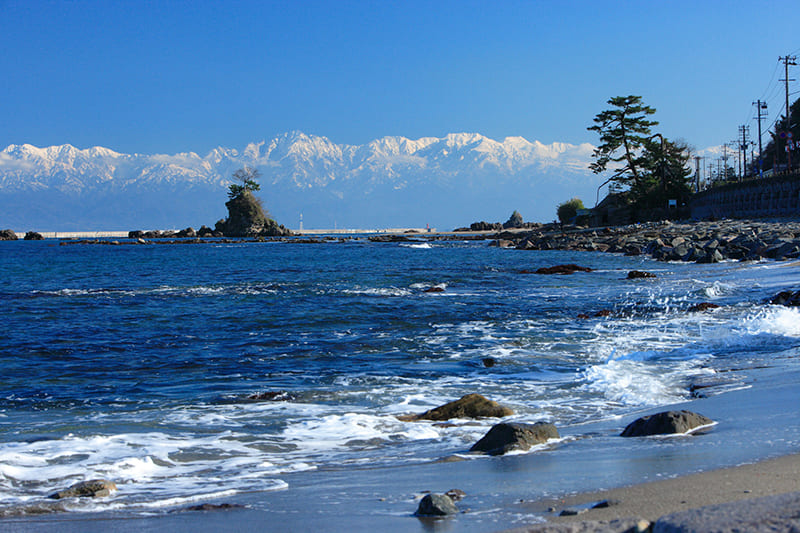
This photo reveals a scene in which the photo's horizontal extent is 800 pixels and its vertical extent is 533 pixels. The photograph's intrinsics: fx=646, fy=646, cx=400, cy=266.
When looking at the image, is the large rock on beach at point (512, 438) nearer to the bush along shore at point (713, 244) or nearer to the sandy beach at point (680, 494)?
the sandy beach at point (680, 494)

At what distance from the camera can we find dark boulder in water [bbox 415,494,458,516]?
3.61 metres

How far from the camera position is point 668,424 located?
526 cm

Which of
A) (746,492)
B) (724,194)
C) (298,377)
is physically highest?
(724,194)

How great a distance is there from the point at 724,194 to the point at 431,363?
2277 inches

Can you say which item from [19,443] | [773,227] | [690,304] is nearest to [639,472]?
[19,443]

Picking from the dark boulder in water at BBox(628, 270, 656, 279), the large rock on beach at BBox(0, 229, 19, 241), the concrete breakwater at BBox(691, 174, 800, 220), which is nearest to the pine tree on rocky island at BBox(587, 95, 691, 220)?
the concrete breakwater at BBox(691, 174, 800, 220)

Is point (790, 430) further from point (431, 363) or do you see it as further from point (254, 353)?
point (254, 353)

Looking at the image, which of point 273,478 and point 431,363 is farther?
point 431,363

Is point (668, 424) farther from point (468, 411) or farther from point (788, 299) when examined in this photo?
point (788, 299)

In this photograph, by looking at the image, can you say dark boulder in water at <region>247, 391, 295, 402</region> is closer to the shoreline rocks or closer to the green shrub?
the shoreline rocks

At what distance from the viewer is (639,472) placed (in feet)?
13.3

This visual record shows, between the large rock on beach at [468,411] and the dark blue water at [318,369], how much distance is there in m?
0.32

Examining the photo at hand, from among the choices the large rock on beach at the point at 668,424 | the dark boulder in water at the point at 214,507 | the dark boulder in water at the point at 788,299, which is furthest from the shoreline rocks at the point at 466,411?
the dark boulder in water at the point at 788,299

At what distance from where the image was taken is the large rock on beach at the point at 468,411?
7.08 meters
